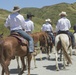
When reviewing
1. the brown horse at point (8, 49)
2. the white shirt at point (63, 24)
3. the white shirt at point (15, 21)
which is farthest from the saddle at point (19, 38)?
the white shirt at point (63, 24)

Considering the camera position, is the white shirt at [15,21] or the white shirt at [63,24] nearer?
the white shirt at [15,21]

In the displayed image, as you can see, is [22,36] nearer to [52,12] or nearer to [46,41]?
[46,41]

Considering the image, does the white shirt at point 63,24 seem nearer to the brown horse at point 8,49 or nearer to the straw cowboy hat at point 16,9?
the straw cowboy hat at point 16,9

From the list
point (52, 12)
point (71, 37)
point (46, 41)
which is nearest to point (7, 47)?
point (71, 37)

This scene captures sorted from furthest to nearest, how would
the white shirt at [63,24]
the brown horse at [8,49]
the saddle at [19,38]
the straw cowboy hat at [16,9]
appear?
the white shirt at [63,24] < the straw cowboy hat at [16,9] < the saddle at [19,38] < the brown horse at [8,49]

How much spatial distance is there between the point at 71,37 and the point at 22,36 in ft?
16.0

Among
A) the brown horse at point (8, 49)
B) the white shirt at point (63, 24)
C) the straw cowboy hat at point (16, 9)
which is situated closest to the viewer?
the brown horse at point (8, 49)

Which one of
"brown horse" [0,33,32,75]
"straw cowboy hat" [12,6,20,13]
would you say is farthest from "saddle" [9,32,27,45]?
"straw cowboy hat" [12,6,20,13]

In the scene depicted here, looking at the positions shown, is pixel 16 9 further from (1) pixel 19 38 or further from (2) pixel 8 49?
(2) pixel 8 49

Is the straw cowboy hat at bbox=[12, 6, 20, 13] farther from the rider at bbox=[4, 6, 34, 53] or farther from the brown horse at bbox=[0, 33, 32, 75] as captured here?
the brown horse at bbox=[0, 33, 32, 75]

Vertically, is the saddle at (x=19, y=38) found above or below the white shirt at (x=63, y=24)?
below

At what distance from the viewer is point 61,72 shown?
46.9 feet

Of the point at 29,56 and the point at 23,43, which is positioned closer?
the point at 23,43

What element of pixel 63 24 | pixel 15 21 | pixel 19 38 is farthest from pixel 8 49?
pixel 63 24
